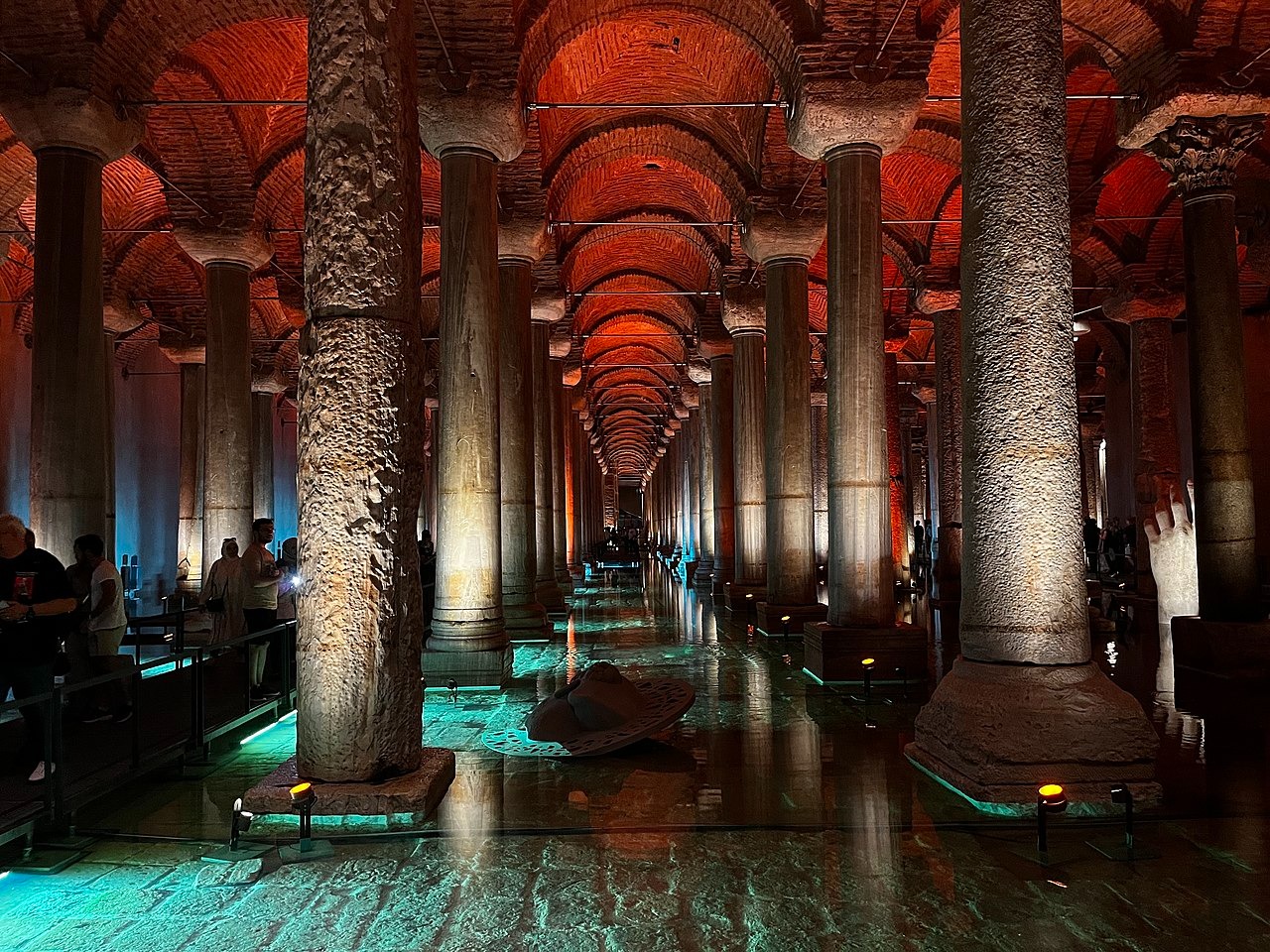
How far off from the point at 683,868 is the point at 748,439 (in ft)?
37.0

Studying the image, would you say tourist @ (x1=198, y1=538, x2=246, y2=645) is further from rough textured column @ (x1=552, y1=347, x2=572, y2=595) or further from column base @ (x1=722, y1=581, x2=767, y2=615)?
rough textured column @ (x1=552, y1=347, x2=572, y2=595)

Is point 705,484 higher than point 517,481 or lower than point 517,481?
higher

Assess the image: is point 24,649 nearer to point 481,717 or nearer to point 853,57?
point 481,717

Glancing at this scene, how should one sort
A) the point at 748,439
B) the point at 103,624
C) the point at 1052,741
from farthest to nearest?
1. the point at 748,439
2. the point at 103,624
3. the point at 1052,741

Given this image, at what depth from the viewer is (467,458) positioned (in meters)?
Result: 8.84

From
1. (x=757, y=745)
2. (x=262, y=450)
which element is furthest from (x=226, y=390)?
(x=262, y=450)

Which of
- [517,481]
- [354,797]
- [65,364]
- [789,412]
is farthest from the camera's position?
[517,481]

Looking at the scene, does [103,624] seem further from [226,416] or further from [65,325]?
[226,416]

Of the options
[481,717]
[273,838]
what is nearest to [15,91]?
[481,717]

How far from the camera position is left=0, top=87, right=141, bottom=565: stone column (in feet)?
27.0

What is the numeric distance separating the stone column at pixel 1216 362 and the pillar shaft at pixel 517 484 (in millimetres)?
7778

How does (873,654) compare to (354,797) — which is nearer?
(354,797)

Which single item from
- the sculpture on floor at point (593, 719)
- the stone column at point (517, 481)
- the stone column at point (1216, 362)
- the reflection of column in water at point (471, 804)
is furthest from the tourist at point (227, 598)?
the stone column at point (1216, 362)

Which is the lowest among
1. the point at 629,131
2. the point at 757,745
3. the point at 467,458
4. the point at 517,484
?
the point at 757,745
